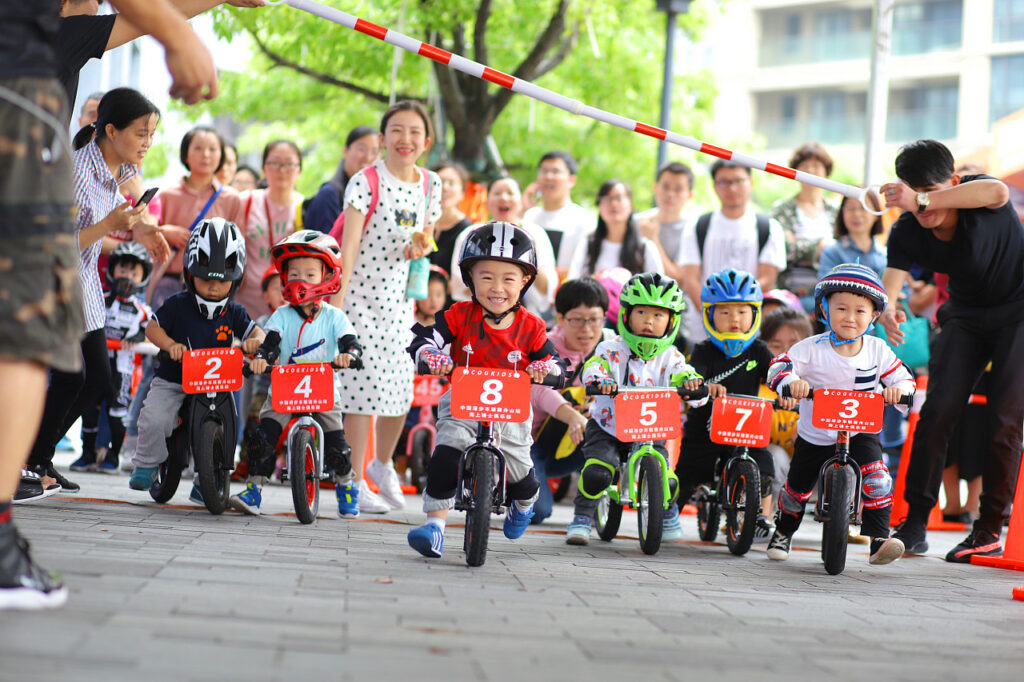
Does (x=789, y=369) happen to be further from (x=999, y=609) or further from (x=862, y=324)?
(x=999, y=609)

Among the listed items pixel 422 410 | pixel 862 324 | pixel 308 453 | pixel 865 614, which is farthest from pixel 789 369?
pixel 422 410

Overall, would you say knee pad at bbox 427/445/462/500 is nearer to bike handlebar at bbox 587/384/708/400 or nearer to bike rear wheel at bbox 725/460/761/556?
bike handlebar at bbox 587/384/708/400

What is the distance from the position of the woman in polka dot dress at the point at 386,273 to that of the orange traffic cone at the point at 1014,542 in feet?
11.4

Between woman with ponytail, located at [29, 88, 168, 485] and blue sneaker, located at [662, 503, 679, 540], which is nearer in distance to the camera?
woman with ponytail, located at [29, 88, 168, 485]

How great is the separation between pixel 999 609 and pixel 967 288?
2325mm

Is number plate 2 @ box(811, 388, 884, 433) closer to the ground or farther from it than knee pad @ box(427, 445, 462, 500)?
farther from it

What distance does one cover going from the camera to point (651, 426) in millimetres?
6246

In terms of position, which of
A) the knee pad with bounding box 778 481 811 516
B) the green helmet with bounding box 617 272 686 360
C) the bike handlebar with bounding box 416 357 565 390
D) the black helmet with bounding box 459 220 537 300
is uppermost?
the black helmet with bounding box 459 220 537 300

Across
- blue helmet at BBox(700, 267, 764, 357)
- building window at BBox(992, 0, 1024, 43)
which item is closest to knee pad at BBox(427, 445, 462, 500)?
blue helmet at BBox(700, 267, 764, 357)

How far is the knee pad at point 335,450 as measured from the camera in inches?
268

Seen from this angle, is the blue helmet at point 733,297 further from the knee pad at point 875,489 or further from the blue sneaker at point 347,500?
the blue sneaker at point 347,500

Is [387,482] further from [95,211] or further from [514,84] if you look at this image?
[514,84]

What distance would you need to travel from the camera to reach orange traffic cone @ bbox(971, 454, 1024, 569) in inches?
259

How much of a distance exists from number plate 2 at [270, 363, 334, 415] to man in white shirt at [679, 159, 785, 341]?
11.2ft
